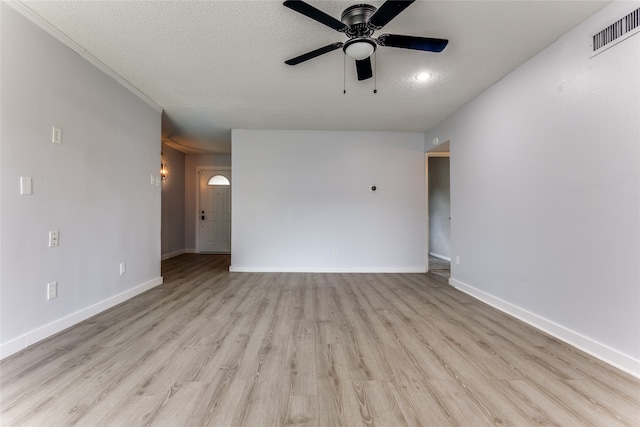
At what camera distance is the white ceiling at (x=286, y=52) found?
206cm

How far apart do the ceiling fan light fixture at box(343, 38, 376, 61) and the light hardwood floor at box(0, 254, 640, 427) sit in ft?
7.46

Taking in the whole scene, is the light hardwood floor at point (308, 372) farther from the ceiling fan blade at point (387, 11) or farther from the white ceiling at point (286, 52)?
the white ceiling at point (286, 52)

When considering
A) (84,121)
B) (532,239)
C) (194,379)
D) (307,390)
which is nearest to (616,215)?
(532,239)

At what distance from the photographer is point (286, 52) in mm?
2574

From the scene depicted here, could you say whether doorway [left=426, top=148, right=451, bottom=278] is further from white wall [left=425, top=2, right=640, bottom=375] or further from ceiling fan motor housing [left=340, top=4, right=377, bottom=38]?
ceiling fan motor housing [left=340, top=4, right=377, bottom=38]

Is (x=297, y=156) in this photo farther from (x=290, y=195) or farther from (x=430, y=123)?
(x=430, y=123)

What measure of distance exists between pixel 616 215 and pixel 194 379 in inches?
119

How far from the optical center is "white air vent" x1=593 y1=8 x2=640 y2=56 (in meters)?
1.81

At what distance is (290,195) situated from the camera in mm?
5039

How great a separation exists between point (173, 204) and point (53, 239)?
4535mm

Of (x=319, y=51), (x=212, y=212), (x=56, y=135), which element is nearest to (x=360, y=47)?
(x=319, y=51)

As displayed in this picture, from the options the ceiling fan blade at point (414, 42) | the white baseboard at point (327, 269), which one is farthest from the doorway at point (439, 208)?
the ceiling fan blade at point (414, 42)

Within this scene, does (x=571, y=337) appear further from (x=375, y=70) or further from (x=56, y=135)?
(x=56, y=135)

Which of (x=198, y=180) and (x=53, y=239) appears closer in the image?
(x=53, y=239)
